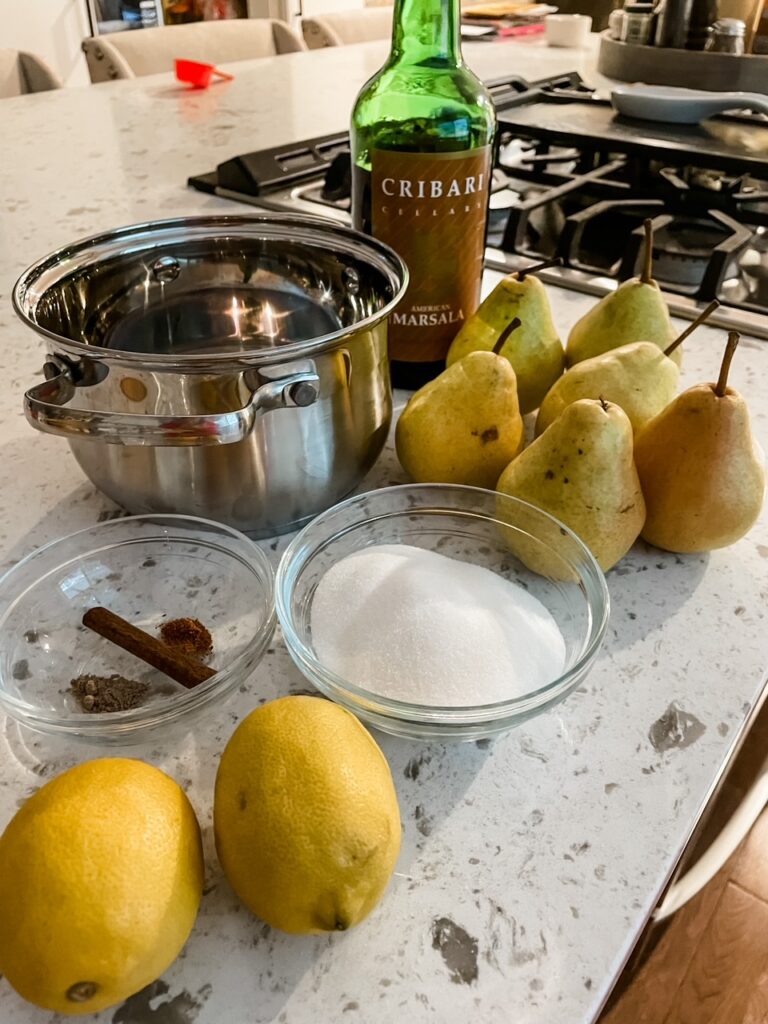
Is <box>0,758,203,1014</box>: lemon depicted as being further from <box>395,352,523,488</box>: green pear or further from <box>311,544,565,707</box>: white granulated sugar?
<box>395,352,523,488</box>: green pear

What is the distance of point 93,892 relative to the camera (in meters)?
0.24

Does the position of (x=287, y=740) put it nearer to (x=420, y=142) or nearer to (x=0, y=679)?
(x=0, y=679)

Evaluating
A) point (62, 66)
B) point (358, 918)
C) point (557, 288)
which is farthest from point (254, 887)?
point (62, 66)

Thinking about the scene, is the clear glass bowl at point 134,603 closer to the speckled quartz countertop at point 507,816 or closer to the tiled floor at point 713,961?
the speckled quartz countertop at point 507,816

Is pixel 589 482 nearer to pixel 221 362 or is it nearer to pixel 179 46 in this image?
pixel 221 362

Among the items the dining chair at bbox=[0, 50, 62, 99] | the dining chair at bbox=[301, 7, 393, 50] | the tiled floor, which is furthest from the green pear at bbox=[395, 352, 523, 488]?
the dining chair at bbox=[301, 7, 393, 50]

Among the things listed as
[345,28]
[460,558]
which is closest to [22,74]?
[345,28]

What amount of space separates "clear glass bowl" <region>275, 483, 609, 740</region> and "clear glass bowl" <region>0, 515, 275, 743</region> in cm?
3

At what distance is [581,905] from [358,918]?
0.29 ft

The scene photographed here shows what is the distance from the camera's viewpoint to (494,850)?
12.4 inches

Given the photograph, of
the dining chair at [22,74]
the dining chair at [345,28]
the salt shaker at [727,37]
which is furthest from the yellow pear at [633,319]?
the dining chair at [345,28]

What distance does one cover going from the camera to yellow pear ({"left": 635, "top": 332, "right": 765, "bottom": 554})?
41 cm

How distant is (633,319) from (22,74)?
58.0 inches

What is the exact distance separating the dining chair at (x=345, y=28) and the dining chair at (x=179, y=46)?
4.7 inches
